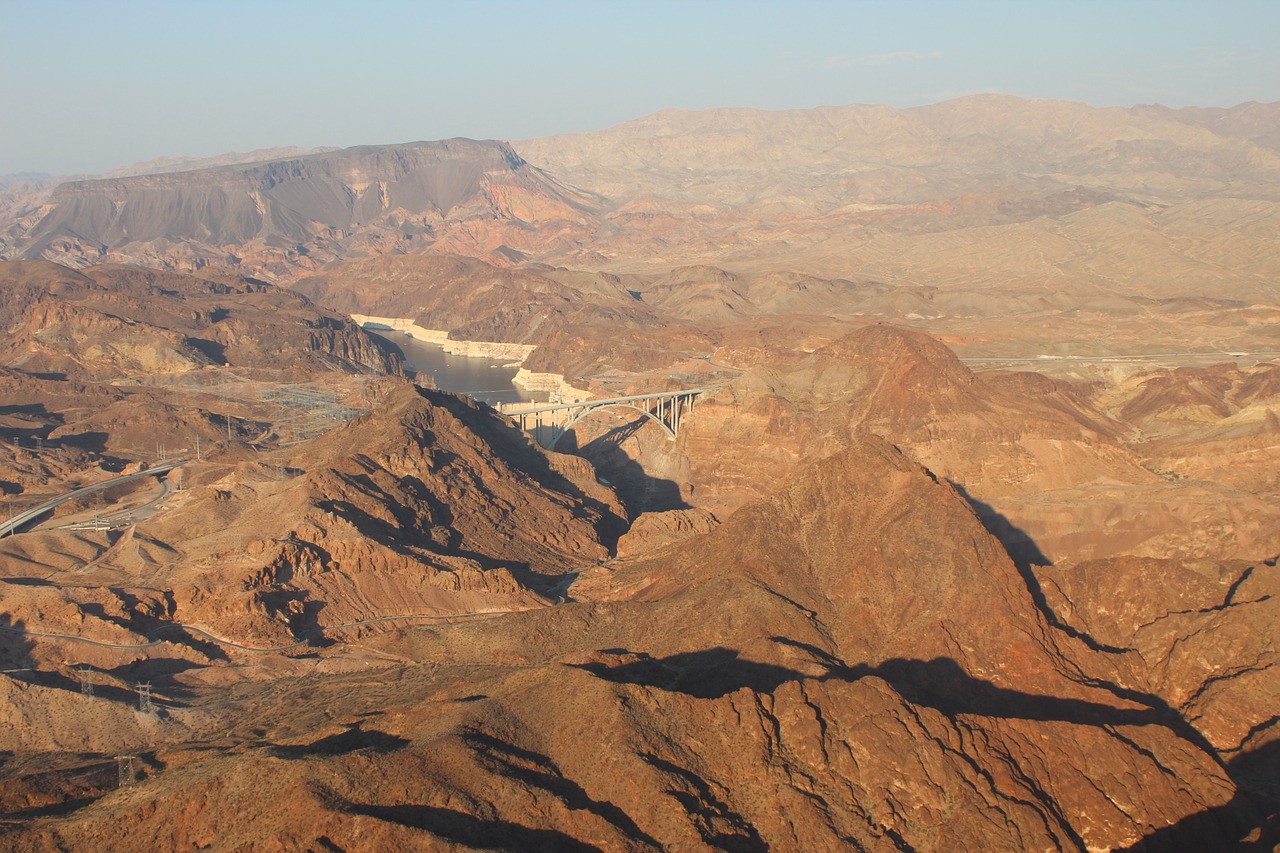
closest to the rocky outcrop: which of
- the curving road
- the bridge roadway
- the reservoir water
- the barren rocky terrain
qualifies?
the reservoir water

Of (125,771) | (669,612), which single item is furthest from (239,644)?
(669,612)

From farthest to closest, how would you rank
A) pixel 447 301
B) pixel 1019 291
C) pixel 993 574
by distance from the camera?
pixel 447 301 < pixel 1019 291 < pixel 993 574

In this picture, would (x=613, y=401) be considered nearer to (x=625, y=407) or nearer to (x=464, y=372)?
(x=625, y=407)

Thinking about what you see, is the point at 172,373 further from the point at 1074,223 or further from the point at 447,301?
the point at 1074,223

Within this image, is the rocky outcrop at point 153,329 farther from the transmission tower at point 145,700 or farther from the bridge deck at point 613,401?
the transmission tower at point 145,700

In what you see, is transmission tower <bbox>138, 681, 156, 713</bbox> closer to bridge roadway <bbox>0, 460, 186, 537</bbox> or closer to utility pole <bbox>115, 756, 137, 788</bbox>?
utility pole <bbox>115, 756, 137, 788</bbox>

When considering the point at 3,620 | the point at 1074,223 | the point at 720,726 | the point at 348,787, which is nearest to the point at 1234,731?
the point at 720,726

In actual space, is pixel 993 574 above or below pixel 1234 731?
above
